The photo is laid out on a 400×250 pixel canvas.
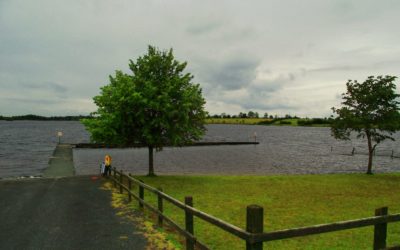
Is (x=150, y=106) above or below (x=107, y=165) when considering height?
above

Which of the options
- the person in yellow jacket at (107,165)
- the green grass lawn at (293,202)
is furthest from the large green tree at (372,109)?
the person in yellow jacket at (107,165)

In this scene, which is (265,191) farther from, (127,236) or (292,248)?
(127,236)

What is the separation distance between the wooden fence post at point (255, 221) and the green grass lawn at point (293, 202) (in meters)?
5.01

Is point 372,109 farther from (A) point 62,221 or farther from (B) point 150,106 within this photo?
(A) point 62,221

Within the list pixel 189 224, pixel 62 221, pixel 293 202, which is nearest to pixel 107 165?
pixel 62 221

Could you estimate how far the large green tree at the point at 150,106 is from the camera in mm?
25766

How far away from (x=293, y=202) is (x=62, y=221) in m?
11.9

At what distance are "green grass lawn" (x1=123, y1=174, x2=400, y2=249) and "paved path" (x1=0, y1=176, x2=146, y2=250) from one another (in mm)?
2774

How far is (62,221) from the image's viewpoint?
12.8 metres

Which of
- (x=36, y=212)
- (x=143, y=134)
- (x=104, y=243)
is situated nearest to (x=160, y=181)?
(x=143, y=134)

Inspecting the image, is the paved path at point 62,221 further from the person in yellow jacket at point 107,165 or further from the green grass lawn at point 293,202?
the person in yellow jacket at point 107,165

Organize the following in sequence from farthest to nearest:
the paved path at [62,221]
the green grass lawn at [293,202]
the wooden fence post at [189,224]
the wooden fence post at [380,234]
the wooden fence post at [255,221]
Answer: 1. the green grass lawn at [293,202]
2. the paved path at [62,221]
3. the wooden fence post at [189,224]
4. the wooden fence post at [380,234]
5. the wooden fence post at [255,221]

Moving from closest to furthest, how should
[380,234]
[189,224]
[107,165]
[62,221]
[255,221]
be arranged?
[255,221] < [380,234] < [189,224] < [62,221] < [107,165]

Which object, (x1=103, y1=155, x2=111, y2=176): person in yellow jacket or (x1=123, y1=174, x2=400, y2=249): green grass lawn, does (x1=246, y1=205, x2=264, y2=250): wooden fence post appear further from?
(x1=103, y1=155, x2=111, y2=176): person in yellow jacket
